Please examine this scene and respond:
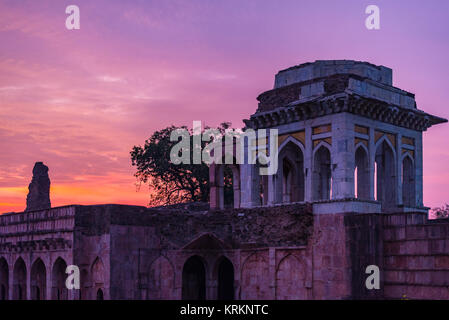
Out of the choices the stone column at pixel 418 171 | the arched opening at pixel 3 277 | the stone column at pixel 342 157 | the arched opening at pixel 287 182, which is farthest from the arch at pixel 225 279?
the arched opening at pixel 3 277

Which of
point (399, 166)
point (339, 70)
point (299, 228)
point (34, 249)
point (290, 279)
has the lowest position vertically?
point (290, 279)

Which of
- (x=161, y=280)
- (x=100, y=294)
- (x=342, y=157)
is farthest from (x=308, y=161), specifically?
(x=100, y=294)

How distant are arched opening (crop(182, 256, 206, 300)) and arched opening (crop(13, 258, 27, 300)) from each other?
28.1 feet

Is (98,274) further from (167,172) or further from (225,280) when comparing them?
(167,172)

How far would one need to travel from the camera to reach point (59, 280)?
2642 cm

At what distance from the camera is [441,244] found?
20.3 m

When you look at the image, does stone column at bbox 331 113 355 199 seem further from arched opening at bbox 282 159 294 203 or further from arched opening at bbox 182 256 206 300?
arched opening at bbox 182 256 206 300

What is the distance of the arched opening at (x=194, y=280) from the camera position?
2612 cm

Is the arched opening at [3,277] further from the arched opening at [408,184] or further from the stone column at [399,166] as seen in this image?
the arched opening at [408,184]

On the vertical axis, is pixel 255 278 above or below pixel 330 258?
below

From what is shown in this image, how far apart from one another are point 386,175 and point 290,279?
6.18m

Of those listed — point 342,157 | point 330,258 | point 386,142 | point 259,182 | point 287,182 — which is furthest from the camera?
point 287,182

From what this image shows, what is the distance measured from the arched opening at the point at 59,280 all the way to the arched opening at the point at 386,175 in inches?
526
